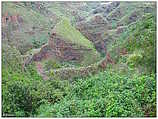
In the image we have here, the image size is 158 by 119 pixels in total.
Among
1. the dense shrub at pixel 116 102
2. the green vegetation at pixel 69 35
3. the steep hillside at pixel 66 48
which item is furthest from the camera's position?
the green vegetation at pixel 69 35

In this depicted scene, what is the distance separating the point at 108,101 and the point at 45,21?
20.3 meters

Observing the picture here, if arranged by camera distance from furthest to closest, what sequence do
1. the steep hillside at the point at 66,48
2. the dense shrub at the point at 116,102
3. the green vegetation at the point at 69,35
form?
the green vegetation at the point at 69,35
the steep hillside at the point at 66,48
the dense shrub at the point at 116,102

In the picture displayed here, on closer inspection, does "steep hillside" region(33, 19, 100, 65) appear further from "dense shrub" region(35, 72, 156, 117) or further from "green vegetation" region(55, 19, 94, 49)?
"dense shrub" region(35, 72, 156, 117)

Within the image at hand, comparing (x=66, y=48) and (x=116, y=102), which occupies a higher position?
(x=66, y=48)

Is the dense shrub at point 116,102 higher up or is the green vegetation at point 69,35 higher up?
the green vegetation at point 69,35

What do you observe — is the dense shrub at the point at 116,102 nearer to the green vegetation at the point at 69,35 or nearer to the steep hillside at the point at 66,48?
the steep hillside at the point at 66,48

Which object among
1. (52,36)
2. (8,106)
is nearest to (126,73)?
(8,106)

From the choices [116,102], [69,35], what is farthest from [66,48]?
[116,102]

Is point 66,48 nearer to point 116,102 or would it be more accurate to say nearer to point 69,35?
point 69,35

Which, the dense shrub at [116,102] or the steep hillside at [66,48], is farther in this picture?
the steep hillside at [66,48]

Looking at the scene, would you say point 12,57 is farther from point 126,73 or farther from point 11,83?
point 126,73

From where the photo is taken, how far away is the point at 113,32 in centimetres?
2030

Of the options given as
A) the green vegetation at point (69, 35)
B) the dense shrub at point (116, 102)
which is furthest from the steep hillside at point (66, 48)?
the dense shrub at point (116, 102)

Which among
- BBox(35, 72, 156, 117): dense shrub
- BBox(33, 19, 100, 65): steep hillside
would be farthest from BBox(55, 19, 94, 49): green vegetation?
BBox(35, 72, 156, 117): dense shrub
